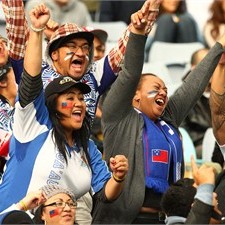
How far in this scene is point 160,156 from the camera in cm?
725

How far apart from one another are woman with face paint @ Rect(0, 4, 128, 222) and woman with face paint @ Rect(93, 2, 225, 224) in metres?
0.30

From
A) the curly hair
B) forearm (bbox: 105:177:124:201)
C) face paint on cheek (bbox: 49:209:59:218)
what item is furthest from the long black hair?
the curly hair

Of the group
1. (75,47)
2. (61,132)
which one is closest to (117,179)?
(61,132)

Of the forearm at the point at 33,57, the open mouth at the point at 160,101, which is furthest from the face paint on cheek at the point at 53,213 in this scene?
the open mouth at the point at 160,101

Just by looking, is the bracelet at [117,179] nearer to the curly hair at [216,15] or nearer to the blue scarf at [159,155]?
the blue scarf at [159,155]

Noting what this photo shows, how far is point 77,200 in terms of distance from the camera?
7.08m

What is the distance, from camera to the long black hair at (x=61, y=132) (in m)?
6.70

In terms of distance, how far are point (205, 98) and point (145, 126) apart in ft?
9.46

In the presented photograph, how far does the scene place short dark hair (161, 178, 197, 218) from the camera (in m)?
6.36

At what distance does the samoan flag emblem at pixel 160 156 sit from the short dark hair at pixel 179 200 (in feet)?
2.11

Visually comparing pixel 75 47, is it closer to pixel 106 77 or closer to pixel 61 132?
pixel 106 77

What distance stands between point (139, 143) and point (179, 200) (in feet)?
2.97

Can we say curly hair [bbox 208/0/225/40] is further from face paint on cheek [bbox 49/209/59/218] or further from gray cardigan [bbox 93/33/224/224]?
face paint on cheek [bbox 49/209/59/218]

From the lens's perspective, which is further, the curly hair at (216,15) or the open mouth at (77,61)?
the curly hair at (216,15)
